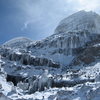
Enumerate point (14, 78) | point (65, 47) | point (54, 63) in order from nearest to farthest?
point (14, 78), point (54, 63), point (65, 47)

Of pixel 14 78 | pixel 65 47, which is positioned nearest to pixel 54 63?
pixel 65 47

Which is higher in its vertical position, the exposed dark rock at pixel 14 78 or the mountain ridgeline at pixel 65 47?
the mountain ridgeline at pixel 65 47

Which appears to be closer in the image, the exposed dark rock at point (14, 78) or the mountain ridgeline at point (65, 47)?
the exposed dark rock at point (14, 78)

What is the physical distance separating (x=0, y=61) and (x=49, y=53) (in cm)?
2646

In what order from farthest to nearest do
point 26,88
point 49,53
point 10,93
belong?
point 49,53
point 26,88
point 10,93

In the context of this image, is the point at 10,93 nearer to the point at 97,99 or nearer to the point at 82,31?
the point at 97,99

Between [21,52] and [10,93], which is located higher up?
[21,52]

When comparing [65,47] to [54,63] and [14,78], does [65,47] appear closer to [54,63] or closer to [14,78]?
[54,63]

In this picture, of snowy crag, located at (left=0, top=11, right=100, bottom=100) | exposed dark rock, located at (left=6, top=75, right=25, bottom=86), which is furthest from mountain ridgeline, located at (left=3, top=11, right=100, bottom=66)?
exposed dark rock, located at (left=6, top=75, right=25, bottom=86)

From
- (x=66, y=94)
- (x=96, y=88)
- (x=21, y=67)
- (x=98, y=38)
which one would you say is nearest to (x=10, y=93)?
(x=66, y=94)

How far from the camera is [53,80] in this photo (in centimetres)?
11712

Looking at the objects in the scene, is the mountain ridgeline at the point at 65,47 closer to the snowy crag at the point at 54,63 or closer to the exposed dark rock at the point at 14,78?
the snowy crag at the point at 54,63

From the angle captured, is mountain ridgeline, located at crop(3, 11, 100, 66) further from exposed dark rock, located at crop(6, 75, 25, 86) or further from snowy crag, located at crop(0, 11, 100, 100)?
exposed dark rock, located at crop(6, 75, 25, 86)

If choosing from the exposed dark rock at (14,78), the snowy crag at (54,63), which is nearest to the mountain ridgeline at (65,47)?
the snowy crag at (54,63)
